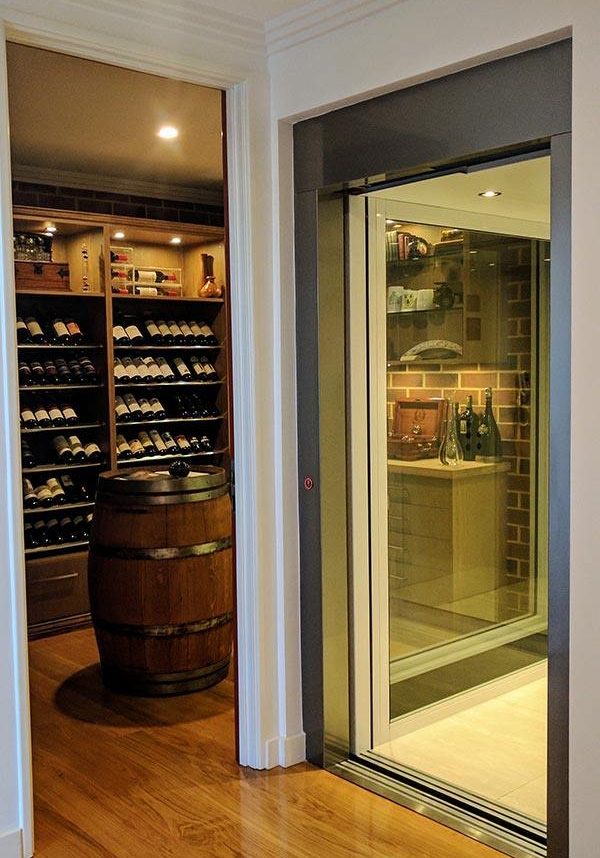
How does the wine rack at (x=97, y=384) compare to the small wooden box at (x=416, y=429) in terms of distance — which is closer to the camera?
the small wooden box at (x=416, y=429)

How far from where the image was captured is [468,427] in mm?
3338

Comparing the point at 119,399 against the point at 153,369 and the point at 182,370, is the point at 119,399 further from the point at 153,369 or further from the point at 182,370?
the point at 182,370

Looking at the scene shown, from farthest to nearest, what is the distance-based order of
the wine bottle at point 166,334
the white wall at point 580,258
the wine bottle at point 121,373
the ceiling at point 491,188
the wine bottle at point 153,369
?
the wine bottle at point 166,334, the wine bottle at point 153,369, the wine bottle at point 121,373, the ceiling at point 491,188, the white wall at point 580,258

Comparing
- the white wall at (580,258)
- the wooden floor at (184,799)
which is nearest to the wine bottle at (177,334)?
the wooden floor at (184,799)

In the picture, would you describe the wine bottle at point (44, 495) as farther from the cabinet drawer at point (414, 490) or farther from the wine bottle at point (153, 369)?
the cabinet drawer at point (414, 490)

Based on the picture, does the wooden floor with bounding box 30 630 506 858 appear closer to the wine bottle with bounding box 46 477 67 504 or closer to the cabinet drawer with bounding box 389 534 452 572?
the cabinet drawer with bounding box 389 534 452 572

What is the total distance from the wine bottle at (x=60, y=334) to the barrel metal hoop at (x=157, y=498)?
1.70 m

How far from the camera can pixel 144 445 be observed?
579 cm

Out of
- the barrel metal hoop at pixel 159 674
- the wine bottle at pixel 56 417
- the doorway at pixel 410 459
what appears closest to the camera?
the doorway at pixel 410 459

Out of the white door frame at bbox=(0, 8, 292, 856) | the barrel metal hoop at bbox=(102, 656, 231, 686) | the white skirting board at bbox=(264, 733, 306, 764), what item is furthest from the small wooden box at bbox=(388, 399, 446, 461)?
the barrel metal hoop at bbox=(102, 656, 231, 686)

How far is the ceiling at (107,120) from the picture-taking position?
12.5 feet

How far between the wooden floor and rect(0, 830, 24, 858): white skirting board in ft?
0.28

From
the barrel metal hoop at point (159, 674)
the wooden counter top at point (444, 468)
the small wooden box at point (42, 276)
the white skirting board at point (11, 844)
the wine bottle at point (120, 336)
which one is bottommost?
the white skirting board at point (11, 844)

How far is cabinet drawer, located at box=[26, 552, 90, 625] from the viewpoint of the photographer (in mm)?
5008
